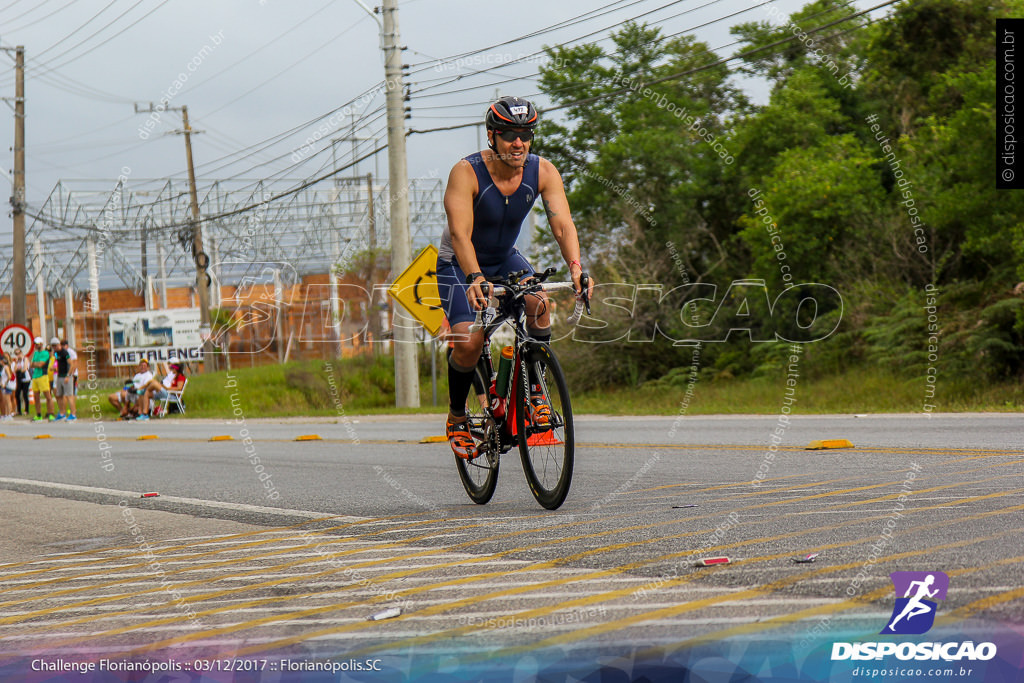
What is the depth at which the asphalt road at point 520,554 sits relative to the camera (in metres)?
3.29

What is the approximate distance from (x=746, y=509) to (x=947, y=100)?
20846 millimetres

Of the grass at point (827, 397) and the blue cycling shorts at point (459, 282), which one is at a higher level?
the blue cycling shorts at point (459, 282)

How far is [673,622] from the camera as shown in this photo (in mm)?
3236

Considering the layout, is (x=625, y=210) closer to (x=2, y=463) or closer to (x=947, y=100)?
(x=947, y=100)

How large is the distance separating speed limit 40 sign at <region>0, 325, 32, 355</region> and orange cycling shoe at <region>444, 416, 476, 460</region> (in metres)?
27.3

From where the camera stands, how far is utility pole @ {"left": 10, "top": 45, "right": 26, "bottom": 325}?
37969 millimetres

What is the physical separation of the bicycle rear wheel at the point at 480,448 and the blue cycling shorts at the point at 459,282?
366mm

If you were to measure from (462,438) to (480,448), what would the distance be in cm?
21

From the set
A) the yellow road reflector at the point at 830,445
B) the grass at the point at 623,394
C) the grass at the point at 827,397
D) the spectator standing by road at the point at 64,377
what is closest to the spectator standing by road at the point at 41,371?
the spectator standing by road at the point at 64,377

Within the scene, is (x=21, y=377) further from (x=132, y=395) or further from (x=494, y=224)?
(x=494, y=224)

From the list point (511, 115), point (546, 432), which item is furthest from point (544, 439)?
point (511, 115)

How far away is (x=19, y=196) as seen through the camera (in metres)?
39.3

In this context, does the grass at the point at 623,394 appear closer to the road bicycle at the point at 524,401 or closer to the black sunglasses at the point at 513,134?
the road bicycle at the point at 524,401

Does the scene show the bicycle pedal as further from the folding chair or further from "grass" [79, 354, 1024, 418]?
the folding chair
